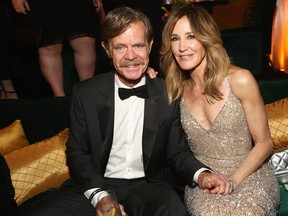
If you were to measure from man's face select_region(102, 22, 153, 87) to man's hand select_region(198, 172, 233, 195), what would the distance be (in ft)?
1.91

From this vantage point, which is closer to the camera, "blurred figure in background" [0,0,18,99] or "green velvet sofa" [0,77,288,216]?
"green velvet sofa" [0,77,288,216]

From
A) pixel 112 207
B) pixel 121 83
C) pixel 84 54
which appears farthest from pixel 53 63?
pixel 112 207

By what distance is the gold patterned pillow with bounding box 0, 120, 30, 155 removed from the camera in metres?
2.86

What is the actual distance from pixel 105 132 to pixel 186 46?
0.58m

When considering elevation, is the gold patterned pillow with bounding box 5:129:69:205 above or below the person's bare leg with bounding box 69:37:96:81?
below

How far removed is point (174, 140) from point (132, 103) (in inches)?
11.2

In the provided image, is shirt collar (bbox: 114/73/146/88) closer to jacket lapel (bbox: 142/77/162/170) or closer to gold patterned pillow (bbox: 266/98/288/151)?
jacket lapel (bbox: 142/77/162/170)

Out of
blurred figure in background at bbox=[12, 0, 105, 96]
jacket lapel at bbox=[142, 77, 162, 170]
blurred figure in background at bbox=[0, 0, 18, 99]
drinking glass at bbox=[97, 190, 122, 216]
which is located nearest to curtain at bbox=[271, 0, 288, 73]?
blurred figure in background at bbox=[12, 0, 105, 96]

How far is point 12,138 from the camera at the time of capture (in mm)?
2887

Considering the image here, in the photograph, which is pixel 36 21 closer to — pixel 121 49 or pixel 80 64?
pixel 80 64

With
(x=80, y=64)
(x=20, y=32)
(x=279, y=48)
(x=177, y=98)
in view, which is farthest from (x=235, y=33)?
(x=177, y=98)

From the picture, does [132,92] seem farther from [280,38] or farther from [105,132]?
[280,38]

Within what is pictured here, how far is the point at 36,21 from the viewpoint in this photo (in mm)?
3369

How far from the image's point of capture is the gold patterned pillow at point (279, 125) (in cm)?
293
